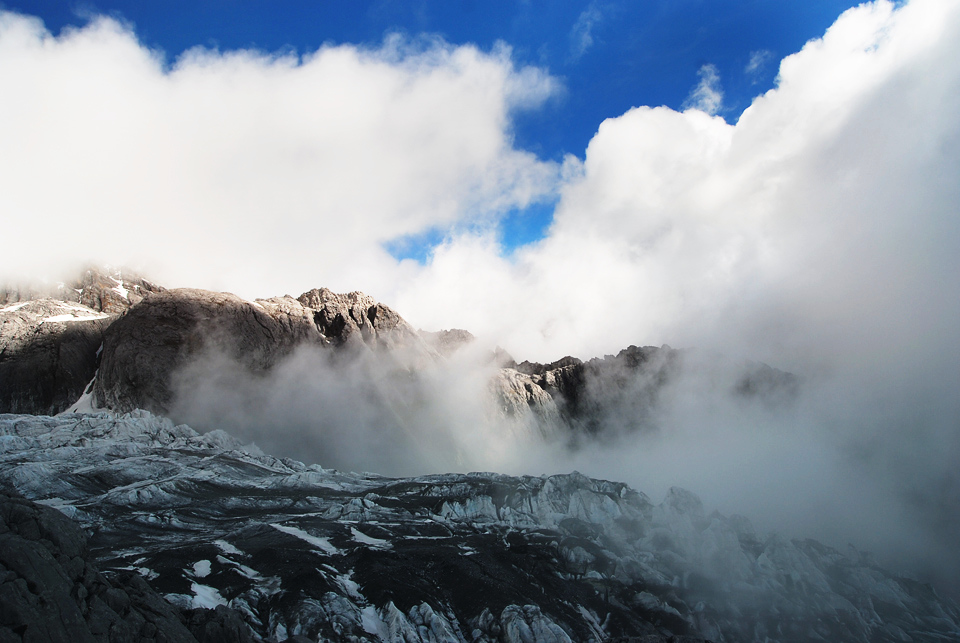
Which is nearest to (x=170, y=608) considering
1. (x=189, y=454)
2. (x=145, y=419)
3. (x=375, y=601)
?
(x=375, y=601)

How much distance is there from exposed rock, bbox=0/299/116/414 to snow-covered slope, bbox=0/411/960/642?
46725 millimetres

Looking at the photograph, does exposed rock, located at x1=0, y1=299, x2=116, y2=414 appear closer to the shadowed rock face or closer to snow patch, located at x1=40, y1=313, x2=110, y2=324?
snow patch, located at x1=40, y1=313, x2=110, y2=324

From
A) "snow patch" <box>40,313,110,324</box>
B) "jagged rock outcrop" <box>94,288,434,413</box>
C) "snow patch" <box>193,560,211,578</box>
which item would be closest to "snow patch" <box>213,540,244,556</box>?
"snow patch" <box>193,560,211,578</box>

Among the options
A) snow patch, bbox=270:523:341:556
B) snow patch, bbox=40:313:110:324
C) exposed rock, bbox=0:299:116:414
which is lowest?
snow patch, bbox=270:523:341:556

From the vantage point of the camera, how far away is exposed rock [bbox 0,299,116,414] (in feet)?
494

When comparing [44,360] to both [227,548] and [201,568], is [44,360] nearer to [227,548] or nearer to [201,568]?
[227,548]

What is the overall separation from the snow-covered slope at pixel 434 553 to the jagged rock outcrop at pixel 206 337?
26825mm

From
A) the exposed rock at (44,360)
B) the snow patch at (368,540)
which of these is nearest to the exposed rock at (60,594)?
the snow patch at (368,540)

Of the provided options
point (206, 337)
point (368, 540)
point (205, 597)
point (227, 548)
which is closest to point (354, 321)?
point (206, 337)

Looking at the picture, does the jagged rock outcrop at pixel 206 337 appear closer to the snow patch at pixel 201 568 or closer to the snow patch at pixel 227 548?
the snow patch at pixel 227 548

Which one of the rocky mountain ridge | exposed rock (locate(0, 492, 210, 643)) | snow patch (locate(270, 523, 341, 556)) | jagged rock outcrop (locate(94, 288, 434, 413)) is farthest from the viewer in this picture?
the rocky mountain ridge

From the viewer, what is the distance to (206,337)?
15525cm

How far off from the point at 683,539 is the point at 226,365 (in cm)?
13811

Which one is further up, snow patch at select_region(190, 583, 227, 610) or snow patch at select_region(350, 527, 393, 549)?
snow patch at select_region(350, 527, 393, 549)
